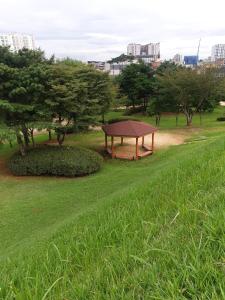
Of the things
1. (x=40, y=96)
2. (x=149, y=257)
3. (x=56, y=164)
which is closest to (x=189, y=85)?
(x=40, y=96)

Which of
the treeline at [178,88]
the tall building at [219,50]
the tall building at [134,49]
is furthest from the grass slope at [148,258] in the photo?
the tall building at [219,50]

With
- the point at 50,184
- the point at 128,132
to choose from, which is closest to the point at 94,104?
the point at 128,132

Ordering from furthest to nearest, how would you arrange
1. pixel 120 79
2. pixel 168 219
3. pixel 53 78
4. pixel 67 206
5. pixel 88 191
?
pixel 120 79 → pixel 53 78 → pixel 88 191 → pixel 67 206 → pixel 168 219

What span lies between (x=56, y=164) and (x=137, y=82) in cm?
2293

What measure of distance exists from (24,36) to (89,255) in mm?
91771

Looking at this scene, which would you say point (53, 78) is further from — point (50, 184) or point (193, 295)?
point (193, 295)

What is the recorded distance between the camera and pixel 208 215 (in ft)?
8.01

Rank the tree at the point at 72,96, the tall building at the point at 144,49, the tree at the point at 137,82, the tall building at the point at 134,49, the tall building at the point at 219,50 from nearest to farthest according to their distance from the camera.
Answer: the tree at the point at 72,96, the tree at the point at 137,82, the tall building at the point at 144,49, the tall building at the point at 134,49, the tall building at the point at 219,50

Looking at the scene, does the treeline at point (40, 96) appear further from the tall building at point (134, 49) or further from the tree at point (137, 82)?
the tall building at point (134, 49)

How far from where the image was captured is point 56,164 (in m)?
14.5

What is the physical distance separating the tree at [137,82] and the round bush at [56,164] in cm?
2155

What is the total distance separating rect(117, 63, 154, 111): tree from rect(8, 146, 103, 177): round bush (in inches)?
848

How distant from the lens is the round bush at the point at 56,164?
1444 centimetres

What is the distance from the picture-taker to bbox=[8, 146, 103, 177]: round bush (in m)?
14.4
